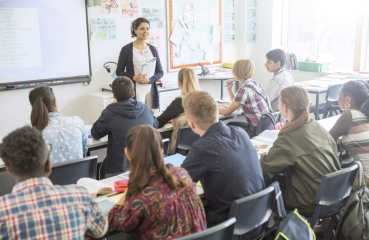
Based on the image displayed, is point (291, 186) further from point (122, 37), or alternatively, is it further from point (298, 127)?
point (122, 37)

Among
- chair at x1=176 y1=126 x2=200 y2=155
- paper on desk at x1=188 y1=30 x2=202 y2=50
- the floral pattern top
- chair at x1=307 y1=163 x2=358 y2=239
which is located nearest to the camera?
the floral pattern top

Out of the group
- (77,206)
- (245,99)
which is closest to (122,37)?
(245,99)

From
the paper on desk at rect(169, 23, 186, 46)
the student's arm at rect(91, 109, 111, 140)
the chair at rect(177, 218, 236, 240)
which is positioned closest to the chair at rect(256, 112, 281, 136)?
the student's arm at rect(91, 109, 111, 140)

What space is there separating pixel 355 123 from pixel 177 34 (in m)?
4.11

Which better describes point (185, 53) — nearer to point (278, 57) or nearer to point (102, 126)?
point (278, 57)

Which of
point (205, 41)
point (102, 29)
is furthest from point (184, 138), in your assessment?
point (205, 41)

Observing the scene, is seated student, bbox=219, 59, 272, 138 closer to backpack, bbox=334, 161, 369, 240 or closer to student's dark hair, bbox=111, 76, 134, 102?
student's dark hair, bbox=111, 76, 134, 102

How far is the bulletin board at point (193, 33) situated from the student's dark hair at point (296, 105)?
4032mm

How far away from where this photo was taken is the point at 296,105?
2717 mm

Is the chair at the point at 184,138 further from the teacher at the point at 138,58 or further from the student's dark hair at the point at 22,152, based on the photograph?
the student's dark hair at the point at 22,152

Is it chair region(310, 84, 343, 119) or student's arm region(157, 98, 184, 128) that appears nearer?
student's arm region(157, 98, 184, 128)

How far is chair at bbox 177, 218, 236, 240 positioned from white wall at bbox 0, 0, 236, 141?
400 cm

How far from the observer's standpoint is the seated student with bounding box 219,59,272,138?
13.3ft

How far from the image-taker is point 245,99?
4074 mm
